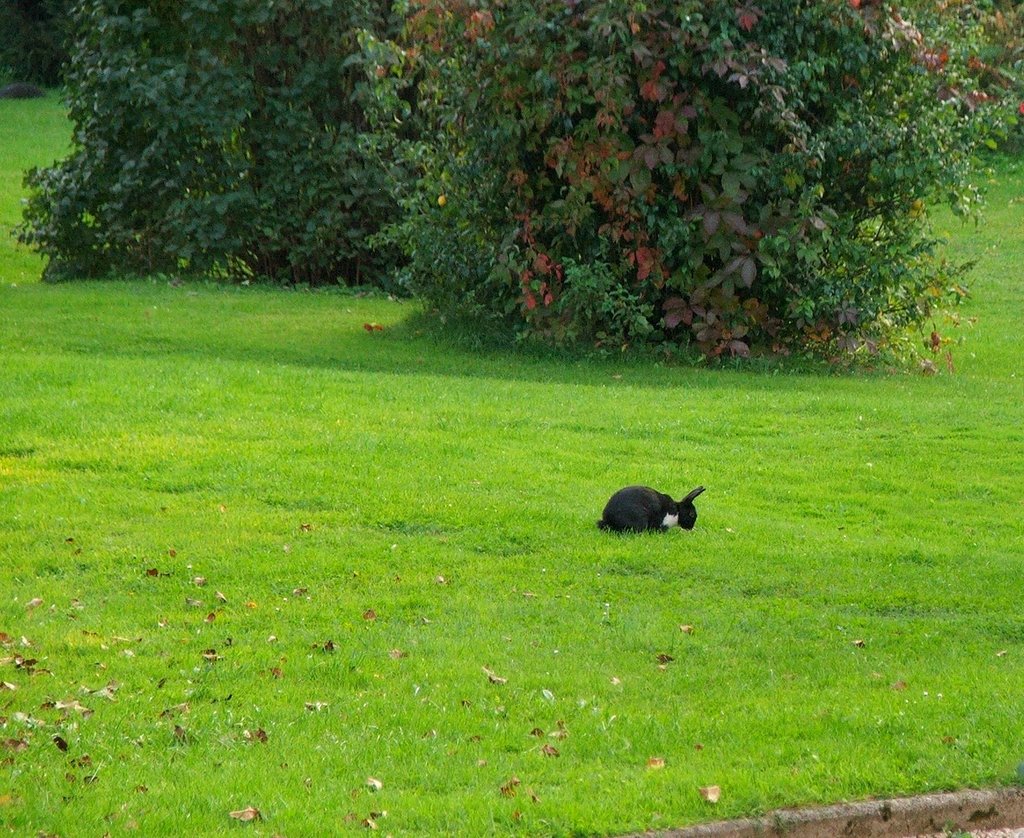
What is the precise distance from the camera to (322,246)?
1962 cm

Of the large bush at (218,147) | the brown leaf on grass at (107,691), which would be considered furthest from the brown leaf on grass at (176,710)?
the large bush at (218,147)

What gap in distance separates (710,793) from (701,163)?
996 cm

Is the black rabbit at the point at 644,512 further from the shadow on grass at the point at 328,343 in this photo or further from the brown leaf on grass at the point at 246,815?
the shadow on grass at the point at 328,343

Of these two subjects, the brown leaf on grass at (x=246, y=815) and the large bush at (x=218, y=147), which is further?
the large bush at (x=218, y=147)

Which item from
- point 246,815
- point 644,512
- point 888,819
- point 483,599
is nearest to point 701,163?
point 644,512

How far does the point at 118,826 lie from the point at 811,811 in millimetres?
2382

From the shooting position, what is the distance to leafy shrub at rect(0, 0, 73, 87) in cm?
4391

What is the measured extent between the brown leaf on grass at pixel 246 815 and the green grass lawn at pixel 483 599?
5 centimetres

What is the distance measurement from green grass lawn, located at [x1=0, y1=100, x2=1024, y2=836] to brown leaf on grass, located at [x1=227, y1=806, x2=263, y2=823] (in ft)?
0.18

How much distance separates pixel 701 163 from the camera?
14.2 m

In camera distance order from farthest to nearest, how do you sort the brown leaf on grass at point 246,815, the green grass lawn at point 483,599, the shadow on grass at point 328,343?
the shadow on grass at point 328,343, the green grass lawn at point 483,599, the brown leaf on grass at point 246,815

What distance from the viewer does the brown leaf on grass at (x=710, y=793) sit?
5105 millimetres

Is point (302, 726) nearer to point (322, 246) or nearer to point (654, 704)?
point (654, 704)

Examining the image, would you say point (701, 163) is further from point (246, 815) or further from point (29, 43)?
point (29, 43)
